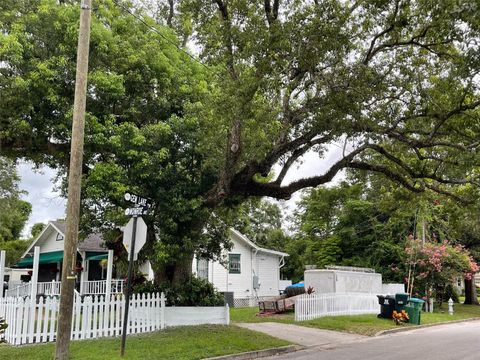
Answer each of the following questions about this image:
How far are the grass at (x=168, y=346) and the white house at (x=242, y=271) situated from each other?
48.9 ft


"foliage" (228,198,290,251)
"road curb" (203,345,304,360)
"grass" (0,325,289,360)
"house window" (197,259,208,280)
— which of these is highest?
"foliage" (228,198,290,251)

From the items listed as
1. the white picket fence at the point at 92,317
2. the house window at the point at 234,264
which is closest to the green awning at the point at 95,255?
the house window at the point at 234,264

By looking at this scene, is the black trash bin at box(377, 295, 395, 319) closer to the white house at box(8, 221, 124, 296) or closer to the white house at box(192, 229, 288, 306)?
the white house at box(192, 229, 288, 306)

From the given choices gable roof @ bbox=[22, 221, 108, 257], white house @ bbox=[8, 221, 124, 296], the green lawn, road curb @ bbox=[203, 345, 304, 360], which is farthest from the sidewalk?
gable roof @ bbox=[22, 221, 108, 257]

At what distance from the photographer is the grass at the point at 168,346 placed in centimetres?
1077

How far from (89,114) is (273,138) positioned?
5.21 m

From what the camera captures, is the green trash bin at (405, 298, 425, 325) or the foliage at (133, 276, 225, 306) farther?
the green trash bin at (405, 298, 425, 325)

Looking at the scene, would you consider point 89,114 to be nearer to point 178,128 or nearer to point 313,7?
point 178,128

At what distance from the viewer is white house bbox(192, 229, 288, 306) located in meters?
29.8

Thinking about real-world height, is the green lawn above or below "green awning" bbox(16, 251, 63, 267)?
below

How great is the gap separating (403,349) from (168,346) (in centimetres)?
655

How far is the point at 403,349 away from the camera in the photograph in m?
13.8

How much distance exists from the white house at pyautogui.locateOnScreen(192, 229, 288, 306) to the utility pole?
19569 millimetres

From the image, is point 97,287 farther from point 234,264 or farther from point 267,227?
point 267,227
